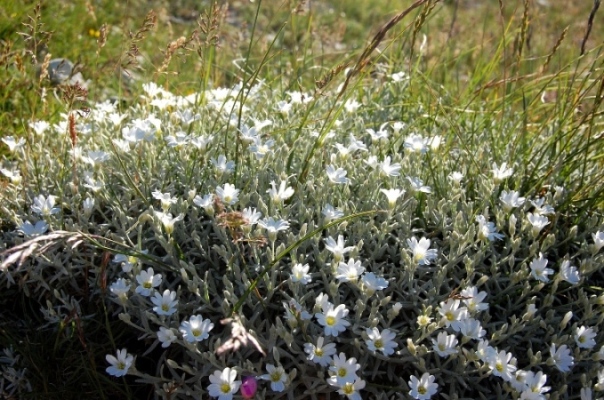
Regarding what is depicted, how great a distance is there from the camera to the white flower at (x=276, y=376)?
→ 78.6 inches

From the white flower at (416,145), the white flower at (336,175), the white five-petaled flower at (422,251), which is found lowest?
the white five-petaled flower at (422,251)

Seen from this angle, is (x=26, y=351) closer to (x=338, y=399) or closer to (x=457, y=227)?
(x=338, y=399)

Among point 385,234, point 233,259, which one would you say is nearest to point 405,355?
point 385,234

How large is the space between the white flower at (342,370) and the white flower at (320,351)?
0.06 ft

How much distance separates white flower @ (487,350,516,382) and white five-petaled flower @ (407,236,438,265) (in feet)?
1.08

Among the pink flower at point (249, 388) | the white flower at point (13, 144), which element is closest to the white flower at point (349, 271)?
the pink flower at point (249, 388)

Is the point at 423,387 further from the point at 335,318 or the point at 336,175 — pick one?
the point at 336,175

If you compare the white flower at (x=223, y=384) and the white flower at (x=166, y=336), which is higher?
the white flower at (x=166, y=336)

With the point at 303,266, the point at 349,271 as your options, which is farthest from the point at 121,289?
the point at 349,271

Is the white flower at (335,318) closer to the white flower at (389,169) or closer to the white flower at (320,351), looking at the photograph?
the white flower at (320,351)

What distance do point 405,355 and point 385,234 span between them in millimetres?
392

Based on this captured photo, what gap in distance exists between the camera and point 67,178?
2.64 metres

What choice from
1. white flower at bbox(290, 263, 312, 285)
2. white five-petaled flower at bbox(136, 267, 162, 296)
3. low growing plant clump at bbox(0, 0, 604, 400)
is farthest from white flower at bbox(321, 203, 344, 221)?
white five-petaled flower at bbox(136, 267, 162, 296)

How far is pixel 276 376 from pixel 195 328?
259 mm
